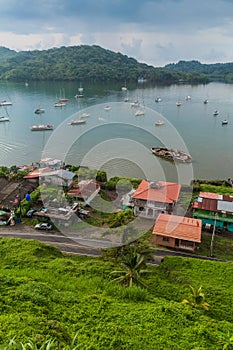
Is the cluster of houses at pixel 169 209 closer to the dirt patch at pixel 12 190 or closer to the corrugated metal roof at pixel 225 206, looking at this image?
the corrugated metal roof at pixel 225 206

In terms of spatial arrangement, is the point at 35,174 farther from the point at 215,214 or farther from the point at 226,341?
the point at 226,341

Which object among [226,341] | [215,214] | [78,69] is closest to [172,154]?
[215,214]

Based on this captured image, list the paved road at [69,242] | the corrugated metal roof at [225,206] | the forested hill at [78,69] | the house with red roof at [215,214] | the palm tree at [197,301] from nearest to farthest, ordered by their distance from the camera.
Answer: the palm tree at [197,301] → the paved road at [69,242] → the house with red roof at [215,214] → the corrugated metal roof at [225,206] → the forested hill at [78,69]

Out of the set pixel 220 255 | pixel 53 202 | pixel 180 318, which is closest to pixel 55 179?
pixel 53 202

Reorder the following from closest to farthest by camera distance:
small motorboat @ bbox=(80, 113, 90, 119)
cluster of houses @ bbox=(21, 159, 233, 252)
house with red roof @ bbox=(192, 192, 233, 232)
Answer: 1. cluster of houses @ bbox=(21, 159, 233, 252)
2. house with red roof @ bbox=(192, 192, 233, 232)
3. small motorboat @ bbox=(80, 113, 90, 119)

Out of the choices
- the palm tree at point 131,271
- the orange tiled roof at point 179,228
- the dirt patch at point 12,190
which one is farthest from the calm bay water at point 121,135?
the palm tree at point 131,271

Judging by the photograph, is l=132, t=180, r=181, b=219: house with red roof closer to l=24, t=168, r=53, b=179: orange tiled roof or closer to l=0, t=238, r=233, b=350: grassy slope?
l=0, t=238, r=233, b=350: grassy slope

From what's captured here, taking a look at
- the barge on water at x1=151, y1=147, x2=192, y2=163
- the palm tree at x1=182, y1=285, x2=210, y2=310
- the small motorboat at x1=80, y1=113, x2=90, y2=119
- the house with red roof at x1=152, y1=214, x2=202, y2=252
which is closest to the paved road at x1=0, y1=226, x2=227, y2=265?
the house with red roof at x1=152, y1=214, x2=202, y2=252
